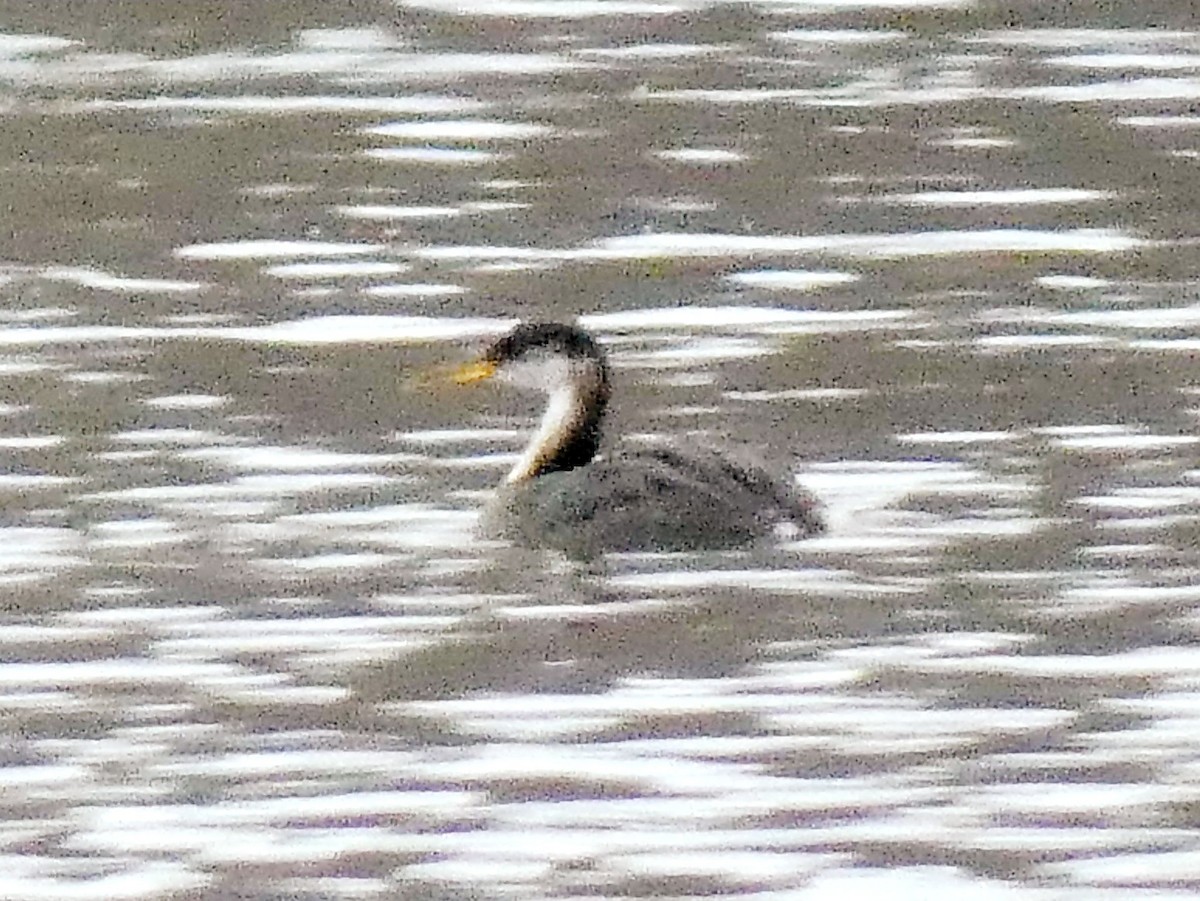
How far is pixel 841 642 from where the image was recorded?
11.6 m

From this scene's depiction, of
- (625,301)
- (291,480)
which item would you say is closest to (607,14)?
(625,301)

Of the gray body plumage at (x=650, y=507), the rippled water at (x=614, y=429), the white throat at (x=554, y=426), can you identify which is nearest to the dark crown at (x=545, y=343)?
the white throat at (x=554, y=426)

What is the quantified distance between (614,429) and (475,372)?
59 centimetres

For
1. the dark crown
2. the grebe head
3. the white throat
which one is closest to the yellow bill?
the dark crown

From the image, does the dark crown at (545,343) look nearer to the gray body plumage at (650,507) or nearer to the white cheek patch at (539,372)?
the white cheek patch at (539,372)

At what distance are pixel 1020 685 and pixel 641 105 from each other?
835 cm

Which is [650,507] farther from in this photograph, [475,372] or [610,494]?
[475,372]

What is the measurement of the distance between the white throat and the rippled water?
0.20 m

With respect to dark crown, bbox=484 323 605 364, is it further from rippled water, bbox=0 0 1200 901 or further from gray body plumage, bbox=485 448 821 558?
gray body plumage, bbox=485 448 821 558

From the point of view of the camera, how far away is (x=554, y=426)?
1354 centimetres

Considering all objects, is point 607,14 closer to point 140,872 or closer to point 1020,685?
point 1020,685

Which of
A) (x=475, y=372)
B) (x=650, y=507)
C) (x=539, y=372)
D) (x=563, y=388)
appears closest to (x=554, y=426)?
(x=563, y=388)

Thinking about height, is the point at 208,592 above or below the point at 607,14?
below

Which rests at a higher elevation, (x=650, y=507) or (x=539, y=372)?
(x=539, y=372)
